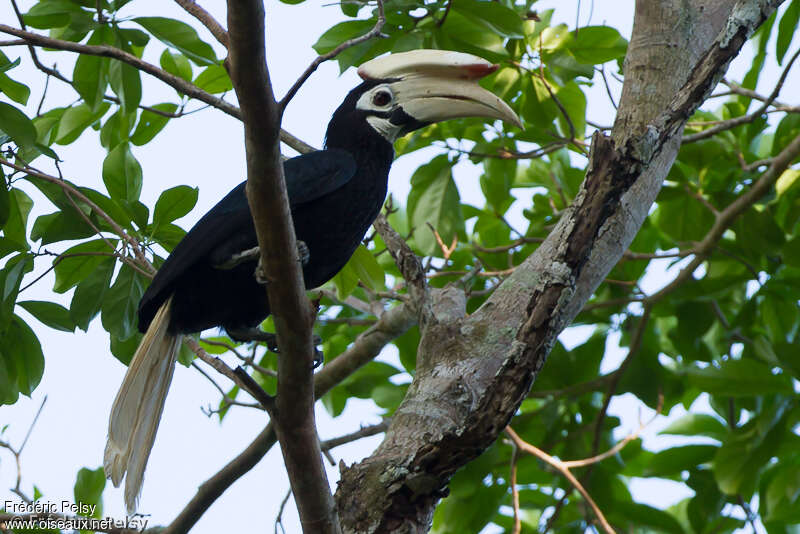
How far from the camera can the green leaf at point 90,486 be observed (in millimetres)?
4086

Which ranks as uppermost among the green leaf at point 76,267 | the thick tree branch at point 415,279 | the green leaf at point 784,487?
the green leaf at point 76,267

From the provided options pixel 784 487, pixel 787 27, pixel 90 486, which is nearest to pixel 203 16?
pixel 90 486

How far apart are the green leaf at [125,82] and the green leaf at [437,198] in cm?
146

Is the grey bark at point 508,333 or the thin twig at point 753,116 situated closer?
the grey bark at point 508,333

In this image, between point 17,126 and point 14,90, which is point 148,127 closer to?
point 14,90

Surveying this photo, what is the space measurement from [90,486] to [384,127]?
214 cm

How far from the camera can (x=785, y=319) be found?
463cm

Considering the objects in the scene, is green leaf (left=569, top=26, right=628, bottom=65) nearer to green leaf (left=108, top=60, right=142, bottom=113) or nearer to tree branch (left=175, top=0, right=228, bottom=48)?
tree branch (left=175, top=0, right=228, bottom=48)

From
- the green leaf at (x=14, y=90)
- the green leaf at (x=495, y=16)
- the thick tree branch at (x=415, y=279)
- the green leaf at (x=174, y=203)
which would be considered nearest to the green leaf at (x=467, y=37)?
the green leaf at (x=495, y=16)

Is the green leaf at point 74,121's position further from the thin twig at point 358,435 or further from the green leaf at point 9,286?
the thin twig at point 358,435

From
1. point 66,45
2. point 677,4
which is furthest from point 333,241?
point 677,4

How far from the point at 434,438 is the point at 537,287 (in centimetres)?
57

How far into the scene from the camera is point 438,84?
385 centimetres

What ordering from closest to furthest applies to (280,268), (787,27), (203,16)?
(280,268), (203,16), (787,27)
